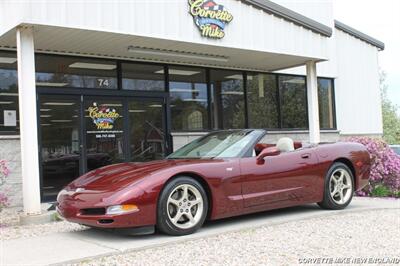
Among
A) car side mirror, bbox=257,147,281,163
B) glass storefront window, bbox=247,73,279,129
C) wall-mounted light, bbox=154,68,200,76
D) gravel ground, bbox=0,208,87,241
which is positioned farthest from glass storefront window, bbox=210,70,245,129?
gravel ground, bbox=0,208,87,241

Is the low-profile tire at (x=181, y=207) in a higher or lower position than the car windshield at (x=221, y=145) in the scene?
lower

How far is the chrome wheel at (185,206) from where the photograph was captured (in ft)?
19.7

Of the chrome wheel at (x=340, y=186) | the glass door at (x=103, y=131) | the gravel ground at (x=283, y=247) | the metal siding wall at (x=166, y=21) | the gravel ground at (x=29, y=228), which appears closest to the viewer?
the gravel ground at (x=283, y=247)

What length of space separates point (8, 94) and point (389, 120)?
81.3ft

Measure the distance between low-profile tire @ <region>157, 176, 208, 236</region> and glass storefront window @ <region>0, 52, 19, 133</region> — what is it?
5.13 meters

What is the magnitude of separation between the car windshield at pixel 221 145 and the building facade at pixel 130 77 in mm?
2515

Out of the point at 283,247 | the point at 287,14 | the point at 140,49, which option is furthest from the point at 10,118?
the point at 283,247

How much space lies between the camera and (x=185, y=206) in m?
6.06

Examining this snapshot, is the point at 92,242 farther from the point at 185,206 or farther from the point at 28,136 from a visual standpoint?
the point at 28,136

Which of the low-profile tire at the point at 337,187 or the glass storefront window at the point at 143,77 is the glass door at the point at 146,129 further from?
the low-profile tire at the point at 337,187

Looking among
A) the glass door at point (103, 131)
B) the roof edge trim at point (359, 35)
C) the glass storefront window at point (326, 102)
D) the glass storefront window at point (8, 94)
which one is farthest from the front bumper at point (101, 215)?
the roof edge trim at point (359, 35)

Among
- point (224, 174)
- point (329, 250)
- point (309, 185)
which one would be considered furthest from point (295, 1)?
point (329, 250)

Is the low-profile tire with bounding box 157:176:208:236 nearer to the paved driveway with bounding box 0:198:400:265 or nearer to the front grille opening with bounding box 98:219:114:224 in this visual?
the paved driveway with bounding box 0:198:400:265

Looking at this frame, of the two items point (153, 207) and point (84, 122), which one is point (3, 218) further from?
point (153, 207)
